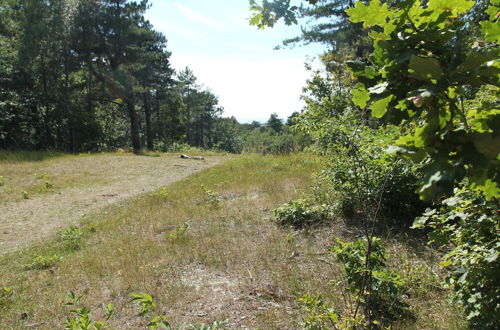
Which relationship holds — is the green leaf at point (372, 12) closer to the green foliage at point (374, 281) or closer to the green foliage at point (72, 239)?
the green foliage at point (374, 281)

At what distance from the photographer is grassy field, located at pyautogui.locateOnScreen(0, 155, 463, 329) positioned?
10.6 feet

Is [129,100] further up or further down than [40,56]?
further down

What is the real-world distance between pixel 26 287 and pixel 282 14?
4458 millimetres

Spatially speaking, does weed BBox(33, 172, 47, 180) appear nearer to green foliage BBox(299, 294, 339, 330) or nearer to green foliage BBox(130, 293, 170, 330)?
green foliage BBox(130, 293, 170, 330)

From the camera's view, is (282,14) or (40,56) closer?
(282,14)

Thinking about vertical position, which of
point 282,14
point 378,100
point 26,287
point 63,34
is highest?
point 63,34

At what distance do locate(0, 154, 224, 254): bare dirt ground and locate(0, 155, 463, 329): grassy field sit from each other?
3.72 feet

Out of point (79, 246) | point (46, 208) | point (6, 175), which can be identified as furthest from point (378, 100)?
point (6, 175)

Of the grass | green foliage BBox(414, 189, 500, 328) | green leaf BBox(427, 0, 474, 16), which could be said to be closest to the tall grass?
the grass

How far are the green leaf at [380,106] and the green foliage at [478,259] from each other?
1379 mm

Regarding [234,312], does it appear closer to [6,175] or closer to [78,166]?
[6,175]

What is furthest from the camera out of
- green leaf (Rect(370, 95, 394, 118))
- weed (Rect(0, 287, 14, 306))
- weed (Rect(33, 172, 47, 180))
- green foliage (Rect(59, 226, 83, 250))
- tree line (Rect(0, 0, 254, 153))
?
tree line (Rect(0, 0, 254, 153))

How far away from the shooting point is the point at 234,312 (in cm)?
325

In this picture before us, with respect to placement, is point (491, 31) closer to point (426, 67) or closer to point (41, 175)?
point (426, 67)
